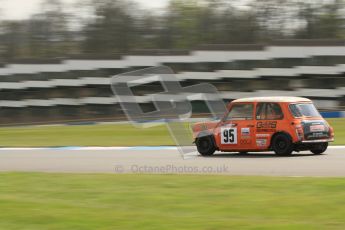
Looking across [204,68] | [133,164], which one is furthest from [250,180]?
[204,68]

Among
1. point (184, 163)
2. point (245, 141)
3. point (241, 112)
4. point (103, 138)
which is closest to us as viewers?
point (184, 163)

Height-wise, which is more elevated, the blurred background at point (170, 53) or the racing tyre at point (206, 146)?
the racing tyre at point (206, 146)

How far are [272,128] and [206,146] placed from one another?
2105 millimetres

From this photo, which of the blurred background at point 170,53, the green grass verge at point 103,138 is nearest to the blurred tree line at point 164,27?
the blurred background at point 170,53

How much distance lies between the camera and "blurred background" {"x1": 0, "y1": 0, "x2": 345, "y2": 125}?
53750 mm

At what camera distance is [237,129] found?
15.8m

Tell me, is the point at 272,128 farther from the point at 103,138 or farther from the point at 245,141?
the point at 103,138

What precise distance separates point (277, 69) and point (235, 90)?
192 inches

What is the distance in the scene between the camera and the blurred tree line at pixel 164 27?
230 ft

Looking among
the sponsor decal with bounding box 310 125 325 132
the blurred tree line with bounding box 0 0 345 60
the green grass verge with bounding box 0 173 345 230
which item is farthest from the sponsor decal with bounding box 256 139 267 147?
the blurred tree line with bounding box 0 0 345 60

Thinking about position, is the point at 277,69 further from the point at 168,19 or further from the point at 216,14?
the point at 168,19

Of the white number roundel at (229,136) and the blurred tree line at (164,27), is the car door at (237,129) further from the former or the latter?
the blurred tree line at (164,27)

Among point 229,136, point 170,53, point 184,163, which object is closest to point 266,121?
point 229,136

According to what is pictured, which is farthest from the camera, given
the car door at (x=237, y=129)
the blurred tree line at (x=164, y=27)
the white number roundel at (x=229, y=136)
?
the blurred tree line at (x=164, y=27)
